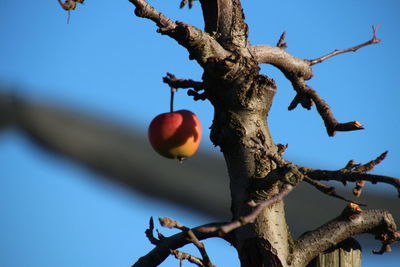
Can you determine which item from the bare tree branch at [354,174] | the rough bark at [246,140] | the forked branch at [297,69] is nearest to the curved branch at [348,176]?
the bare tree branch at [354,174]

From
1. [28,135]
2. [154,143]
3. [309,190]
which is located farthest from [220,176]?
[154,143]

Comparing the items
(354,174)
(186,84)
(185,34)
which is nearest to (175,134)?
(186,84)

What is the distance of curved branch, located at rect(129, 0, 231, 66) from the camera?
139 centimetres

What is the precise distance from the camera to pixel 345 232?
4.87 ft

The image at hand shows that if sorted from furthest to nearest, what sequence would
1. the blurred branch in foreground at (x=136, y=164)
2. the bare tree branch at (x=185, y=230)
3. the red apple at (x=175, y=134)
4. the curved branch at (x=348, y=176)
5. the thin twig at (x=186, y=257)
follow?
the blurred branch in foreground at (x=136, y=164)
the red apple at (x=175, y=134)
the thin twig at (x=186, y=257)
the curved branch at (x=348, y=176)
the bare tree branch at (x=185, y=230)

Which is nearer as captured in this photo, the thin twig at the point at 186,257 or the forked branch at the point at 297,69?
the thin twig at the point at 186,257

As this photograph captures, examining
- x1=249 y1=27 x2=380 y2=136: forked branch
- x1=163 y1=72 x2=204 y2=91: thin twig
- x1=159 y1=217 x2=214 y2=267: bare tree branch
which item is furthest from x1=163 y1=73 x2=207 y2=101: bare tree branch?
x1=159 y1=217 x2=214 y2=267: bare tree branch

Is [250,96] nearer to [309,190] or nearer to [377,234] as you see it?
[377,234]

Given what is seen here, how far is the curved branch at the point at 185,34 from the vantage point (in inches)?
54.7

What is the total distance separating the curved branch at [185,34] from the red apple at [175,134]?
0.19 m

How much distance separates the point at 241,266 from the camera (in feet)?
4.57

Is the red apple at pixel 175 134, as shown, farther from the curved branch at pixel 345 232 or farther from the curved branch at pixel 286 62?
the curved branch at pixel 345 232

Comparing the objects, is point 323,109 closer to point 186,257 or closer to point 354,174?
point 354,174

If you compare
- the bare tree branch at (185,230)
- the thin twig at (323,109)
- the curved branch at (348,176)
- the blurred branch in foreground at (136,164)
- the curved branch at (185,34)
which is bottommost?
the bare tree branch at (185,230)
